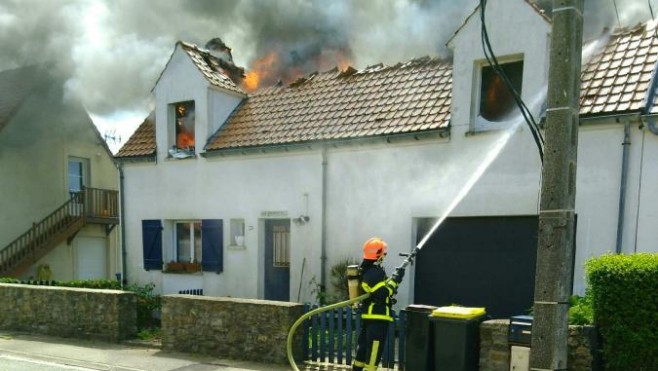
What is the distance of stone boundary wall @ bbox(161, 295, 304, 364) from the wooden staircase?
10999mm

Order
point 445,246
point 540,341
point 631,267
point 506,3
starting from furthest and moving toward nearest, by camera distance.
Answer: point 445,246 < point 506,3 < point 631,267 < point 540,341

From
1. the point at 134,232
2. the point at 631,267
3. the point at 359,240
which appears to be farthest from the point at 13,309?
the point at 631,267

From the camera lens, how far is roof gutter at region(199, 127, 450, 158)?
9422 mm

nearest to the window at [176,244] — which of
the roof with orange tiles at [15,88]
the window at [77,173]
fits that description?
the roof with orange tiles at [15,88]

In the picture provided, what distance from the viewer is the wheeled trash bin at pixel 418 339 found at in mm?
5988

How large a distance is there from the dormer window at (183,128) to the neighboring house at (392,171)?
5 centimetres

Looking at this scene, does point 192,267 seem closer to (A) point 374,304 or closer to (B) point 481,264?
(B) point 481,264

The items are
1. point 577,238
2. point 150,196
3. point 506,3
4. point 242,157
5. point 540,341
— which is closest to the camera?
point 540,341

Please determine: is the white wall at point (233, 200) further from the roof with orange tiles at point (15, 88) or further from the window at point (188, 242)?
the roof with orange tiles at point (15, 88)

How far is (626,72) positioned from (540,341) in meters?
6.00

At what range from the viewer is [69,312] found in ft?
30.6

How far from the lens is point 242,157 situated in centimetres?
1177

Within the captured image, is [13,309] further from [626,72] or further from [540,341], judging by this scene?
[626,72]

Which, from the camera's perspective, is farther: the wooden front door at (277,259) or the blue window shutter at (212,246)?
the blue window shutter at (212,246)
